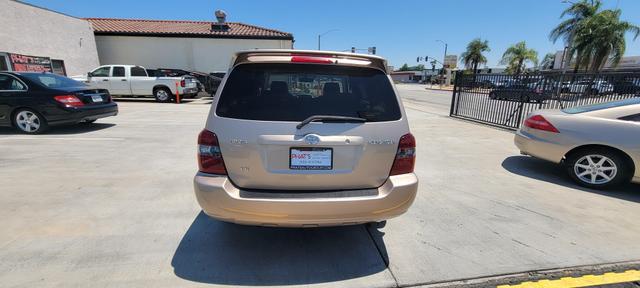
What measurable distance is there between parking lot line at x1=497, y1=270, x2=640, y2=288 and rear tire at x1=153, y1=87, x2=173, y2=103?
16.3 metres

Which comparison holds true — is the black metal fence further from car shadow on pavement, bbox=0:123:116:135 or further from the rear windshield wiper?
car shadow on pavement, bbox=0:123:116:135

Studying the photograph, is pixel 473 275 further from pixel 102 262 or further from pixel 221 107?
pixel 102 262

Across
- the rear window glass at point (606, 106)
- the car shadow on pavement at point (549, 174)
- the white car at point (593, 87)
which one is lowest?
the car shadow on pavement at point (549, 174)

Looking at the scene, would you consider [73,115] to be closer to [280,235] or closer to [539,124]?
[280,235]

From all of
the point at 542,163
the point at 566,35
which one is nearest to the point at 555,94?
the point at 542,163

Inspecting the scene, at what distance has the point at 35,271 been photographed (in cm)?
239

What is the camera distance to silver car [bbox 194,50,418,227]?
7.42 ft

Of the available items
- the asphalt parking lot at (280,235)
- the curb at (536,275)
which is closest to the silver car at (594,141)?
the asphalt parking lot at (280,235)

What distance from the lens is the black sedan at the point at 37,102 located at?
677 centimetres

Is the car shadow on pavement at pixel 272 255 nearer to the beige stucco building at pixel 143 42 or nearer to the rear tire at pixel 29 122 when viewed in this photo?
the rear tire at pixel 29 122

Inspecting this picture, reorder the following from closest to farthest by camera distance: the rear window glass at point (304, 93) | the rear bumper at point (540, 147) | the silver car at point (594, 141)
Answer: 1. the rear window glass at point (304, 93)
2. the silver car at point (594, 141)
3. the rear bumper at point (540, 147)

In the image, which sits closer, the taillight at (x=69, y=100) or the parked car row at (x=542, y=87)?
the taillight at (x=69, y=100)

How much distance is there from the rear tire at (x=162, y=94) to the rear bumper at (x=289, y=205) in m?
14.9

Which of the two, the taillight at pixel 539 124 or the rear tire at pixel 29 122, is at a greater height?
the taillight at pixel 539 124
